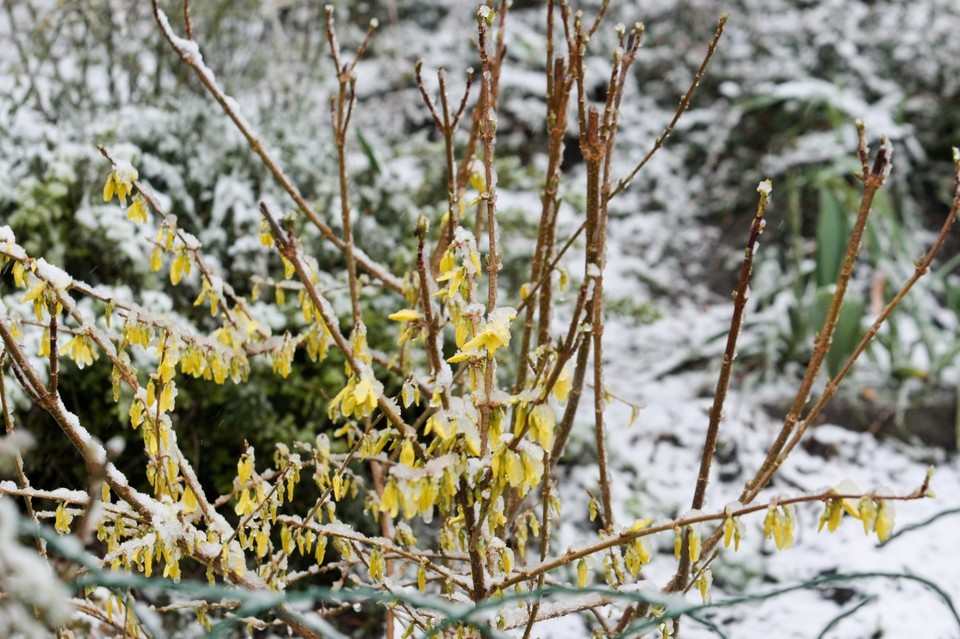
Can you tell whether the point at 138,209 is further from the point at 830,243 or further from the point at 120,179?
the point at 830,243

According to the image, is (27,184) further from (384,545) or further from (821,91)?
(821,91)

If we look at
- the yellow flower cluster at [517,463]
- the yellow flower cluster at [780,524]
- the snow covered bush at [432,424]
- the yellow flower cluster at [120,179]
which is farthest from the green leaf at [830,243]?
the yellow flower cluster at [120,179]

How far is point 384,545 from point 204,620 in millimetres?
338

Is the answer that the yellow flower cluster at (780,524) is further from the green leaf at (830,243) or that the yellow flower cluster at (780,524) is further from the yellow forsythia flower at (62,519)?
the green leaf at (830,243)

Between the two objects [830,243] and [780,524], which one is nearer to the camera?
[780,524]

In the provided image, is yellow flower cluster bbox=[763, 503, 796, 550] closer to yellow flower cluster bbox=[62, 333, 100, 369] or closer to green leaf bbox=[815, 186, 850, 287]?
yellow flower cluster bbox=[62, 333, 100, 369]

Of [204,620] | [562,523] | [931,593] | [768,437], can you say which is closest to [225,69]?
[562,523]

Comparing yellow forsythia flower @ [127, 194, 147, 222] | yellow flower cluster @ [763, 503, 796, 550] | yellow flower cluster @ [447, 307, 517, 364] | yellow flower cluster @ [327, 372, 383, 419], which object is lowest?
yellow flower cluster @ [763, 503, 796, 550]

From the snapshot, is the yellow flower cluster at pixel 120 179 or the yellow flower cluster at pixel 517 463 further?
the yellow flower cluster at pixel 120 179

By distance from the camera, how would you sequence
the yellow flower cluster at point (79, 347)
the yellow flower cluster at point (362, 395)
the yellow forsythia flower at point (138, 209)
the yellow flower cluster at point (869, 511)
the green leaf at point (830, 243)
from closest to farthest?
the yellow flower cluster at point (869, 511) → the yellow flower cluster at point (362, 395) → the yellow flower cluster at point (79, 347) → the yellow forsythia flower at point (138, 209) → the green leaf at point (830, 243)

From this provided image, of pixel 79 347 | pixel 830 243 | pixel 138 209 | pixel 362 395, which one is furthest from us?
pixel 830 243

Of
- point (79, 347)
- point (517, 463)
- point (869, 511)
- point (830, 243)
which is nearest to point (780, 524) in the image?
point (869, 511)

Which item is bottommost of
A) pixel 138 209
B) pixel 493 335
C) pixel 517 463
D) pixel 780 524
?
pixel 780 524

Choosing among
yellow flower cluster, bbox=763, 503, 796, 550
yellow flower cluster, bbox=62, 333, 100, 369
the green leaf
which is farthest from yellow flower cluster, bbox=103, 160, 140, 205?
the green leaf
